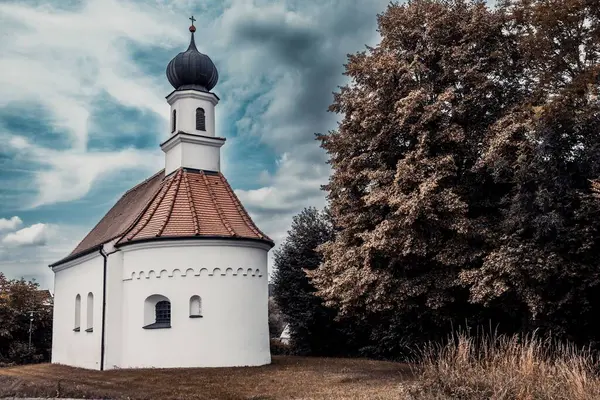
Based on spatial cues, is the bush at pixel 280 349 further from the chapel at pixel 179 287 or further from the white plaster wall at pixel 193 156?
the white plaster wall at pixel 193 156

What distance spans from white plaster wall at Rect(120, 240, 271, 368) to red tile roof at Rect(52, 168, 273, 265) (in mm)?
454

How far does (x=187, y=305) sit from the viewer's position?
20.5 metres

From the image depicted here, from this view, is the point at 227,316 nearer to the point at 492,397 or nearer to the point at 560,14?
the point at 492,397

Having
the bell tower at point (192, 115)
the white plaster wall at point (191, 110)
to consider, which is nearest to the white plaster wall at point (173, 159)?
the bell tower at point (192, 115)

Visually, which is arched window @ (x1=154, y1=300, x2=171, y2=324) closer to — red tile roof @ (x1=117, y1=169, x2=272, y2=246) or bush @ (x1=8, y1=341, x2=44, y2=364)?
red tile roof @ (x1=117, y1=169, x2=272, y2=246)

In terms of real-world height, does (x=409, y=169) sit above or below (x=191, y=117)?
below

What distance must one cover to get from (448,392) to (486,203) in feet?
24.2

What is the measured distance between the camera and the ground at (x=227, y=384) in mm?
12516

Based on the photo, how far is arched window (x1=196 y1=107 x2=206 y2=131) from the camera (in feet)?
83.3

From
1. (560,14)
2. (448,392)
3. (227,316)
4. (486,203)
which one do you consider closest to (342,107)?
(486,203)

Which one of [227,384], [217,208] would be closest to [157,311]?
[217,208]

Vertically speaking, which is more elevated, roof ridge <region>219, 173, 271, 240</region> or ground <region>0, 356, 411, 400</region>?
roof ridge <region>219, 173, 271, 240</region>

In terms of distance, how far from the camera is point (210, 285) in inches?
819

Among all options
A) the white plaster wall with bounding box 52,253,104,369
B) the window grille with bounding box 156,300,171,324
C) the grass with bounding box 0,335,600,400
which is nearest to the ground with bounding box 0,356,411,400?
the grass with bounding box 0,335,600,400
